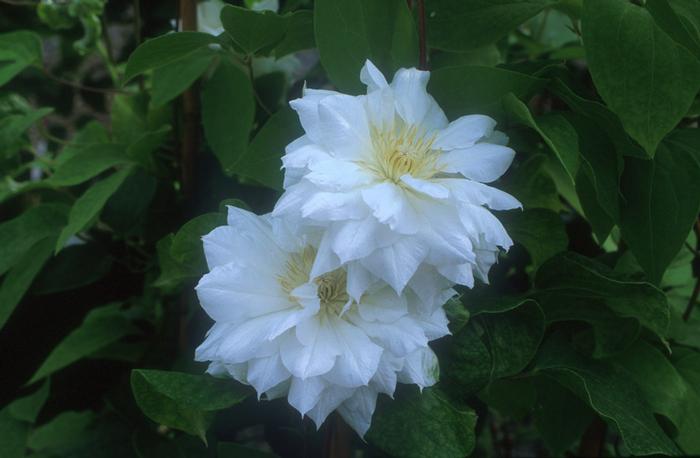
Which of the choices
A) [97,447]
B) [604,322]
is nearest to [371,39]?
[604,322]

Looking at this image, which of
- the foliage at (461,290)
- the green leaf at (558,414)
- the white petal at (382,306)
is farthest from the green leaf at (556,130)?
the green leaf at (558,414)

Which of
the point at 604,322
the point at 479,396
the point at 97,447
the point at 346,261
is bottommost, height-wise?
the point at 97,447

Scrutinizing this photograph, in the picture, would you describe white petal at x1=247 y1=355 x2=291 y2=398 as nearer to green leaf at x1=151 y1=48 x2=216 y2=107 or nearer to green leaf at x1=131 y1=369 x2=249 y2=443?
green leaf at x1=131 y1=369 x2=249 y2=443

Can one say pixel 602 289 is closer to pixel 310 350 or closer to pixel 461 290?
pixel 461 290

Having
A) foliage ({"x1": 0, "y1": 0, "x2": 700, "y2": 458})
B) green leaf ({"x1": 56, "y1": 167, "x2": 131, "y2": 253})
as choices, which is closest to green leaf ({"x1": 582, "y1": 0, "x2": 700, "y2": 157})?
foliage ({"x1": 0, "y1": 0, "x2": 700, "y2": 458})

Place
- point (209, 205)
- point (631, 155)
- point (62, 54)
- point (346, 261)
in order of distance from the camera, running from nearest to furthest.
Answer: point (346, 261) < point (631, 155) < point (209, 205) < point (62, 54)

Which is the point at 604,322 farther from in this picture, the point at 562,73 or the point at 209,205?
the point at 209,205
